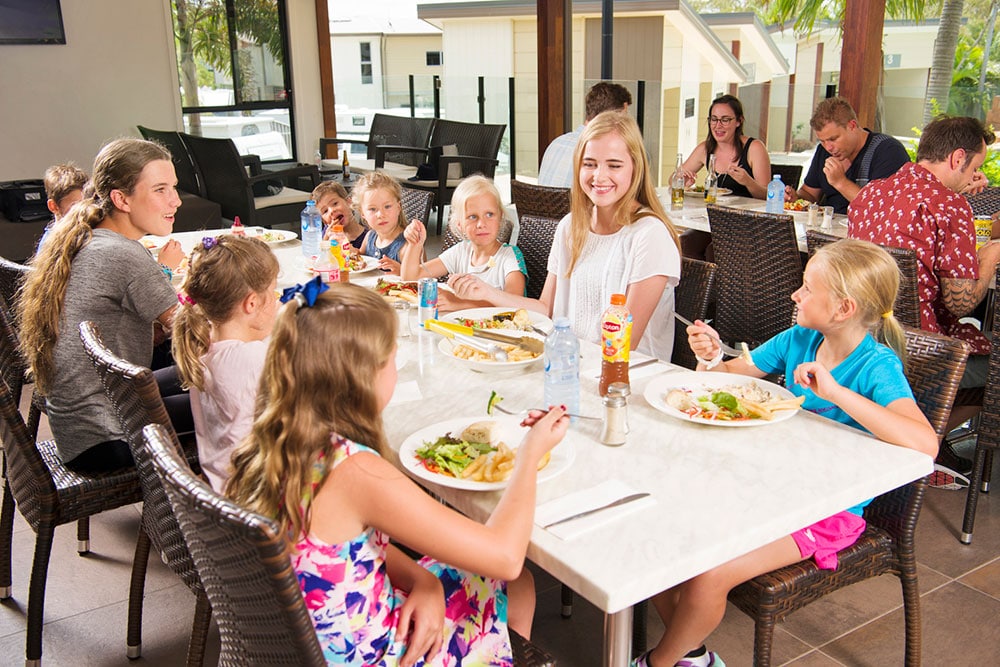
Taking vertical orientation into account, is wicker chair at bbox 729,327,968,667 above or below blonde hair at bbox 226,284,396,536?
below

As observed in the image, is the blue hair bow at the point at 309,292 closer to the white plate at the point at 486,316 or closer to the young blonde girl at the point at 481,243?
the white plate at the point at 486,316

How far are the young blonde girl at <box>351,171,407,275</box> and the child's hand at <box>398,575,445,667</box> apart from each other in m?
2.19

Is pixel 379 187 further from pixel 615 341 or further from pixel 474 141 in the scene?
pixel 474 141

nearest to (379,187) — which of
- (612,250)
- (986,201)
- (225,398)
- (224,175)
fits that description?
(612,250)

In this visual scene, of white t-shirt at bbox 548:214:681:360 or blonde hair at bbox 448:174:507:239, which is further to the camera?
blonde hair at bbox 448:174:507:239

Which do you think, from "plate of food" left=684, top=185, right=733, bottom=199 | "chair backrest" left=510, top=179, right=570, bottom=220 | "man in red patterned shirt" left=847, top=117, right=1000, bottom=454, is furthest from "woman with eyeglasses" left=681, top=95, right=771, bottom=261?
"man in red patterned shirt" left=847, top=117, right=1000, bottom=454

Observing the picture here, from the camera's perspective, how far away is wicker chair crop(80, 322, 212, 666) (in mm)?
1913

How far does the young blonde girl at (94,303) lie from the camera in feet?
8.11

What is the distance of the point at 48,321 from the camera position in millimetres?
2465

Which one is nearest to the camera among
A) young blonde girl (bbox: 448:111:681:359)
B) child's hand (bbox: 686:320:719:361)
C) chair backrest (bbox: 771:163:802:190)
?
child's hand (bbox: 686:320:719:361)

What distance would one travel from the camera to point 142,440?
1.91 meters

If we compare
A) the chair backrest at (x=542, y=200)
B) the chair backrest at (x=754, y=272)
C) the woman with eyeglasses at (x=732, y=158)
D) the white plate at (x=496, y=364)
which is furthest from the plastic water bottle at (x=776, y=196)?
the white plate at (x=496, y=364)

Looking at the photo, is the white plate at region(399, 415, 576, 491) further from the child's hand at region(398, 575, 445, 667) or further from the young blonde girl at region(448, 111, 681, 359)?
the young blonde girl at region(448, 111, 681, 359)

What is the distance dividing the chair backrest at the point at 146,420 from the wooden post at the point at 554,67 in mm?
5221
